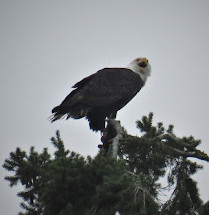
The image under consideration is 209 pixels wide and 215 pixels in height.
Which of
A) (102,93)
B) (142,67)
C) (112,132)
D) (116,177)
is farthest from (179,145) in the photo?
(142,67)

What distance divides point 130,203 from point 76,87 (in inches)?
149

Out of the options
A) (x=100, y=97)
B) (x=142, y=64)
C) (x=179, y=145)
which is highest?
(x=142, y=64)

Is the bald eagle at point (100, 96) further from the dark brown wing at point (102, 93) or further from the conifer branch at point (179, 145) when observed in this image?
the conifer branch at point (179, 145)

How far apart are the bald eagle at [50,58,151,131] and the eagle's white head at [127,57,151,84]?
28 centimetres

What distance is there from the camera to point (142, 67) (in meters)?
7.12

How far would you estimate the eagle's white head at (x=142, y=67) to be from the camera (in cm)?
703

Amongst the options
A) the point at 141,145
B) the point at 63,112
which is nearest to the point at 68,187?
the point at 141,145

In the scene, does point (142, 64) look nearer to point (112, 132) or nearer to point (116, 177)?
point (112, 132)

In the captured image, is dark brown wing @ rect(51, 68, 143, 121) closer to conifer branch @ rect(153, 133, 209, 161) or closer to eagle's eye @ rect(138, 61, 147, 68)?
eagle's eye @ rect(138, 61, 147, 68)

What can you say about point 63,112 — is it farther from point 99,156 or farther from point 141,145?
point 99,156

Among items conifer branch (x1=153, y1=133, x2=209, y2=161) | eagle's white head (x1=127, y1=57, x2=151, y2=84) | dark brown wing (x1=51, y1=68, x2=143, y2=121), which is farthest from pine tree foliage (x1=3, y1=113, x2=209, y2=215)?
eagle's white head (x1=127, y1=57, x2=151, y2=84)

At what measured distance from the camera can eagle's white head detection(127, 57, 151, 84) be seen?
7.03 meters

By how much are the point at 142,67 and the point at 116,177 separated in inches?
190

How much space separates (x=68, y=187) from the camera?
2.57 meters
